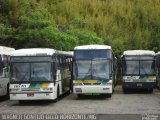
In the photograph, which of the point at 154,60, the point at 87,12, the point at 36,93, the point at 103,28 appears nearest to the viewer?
the point at 36,93

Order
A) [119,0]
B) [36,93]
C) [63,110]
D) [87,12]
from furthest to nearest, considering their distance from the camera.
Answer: [119,0]
[87,12]
[36,93]
[63,110]

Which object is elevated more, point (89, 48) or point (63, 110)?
point (89, 48)

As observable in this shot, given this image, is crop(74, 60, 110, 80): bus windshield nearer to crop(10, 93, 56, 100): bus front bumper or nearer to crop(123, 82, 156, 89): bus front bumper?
crop(10, 93, 56, 100): bus front bumper

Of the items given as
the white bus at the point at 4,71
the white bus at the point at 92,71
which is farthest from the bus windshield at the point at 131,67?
the white bus at the point at 4,71

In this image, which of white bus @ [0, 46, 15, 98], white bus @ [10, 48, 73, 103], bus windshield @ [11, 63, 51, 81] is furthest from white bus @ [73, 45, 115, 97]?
white bus @ [0, 46, 15, 98]

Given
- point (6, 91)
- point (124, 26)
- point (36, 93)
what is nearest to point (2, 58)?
point (6, 91)

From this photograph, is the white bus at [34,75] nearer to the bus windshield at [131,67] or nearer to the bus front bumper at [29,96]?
the bus front bumper at [29,96]

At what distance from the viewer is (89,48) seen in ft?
89.8

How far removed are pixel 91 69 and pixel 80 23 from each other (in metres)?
28.9

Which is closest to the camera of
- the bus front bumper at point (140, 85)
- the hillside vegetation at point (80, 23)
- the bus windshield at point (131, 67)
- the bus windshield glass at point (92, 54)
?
the bus windshield glass at point (92, 54)

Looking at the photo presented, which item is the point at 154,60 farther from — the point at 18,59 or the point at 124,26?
the point at 124,26

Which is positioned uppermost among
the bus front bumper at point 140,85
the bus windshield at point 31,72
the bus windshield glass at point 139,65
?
the bus windshield at point 31,72

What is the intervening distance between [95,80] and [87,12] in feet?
130

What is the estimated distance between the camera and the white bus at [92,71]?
26.4 metres
